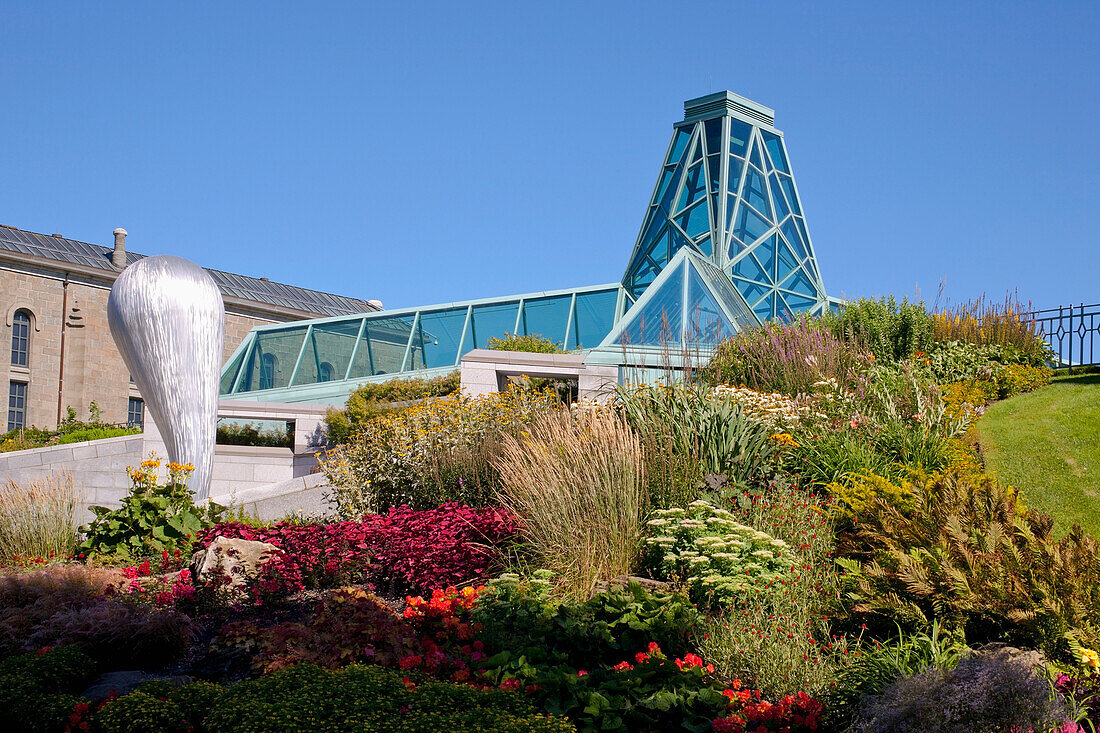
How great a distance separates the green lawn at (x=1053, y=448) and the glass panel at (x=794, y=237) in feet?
51.0

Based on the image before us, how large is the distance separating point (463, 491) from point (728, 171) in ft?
63.2

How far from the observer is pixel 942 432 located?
729 centimetres

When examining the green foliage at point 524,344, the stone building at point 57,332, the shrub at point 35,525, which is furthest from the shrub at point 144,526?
the stone building at point 57,332

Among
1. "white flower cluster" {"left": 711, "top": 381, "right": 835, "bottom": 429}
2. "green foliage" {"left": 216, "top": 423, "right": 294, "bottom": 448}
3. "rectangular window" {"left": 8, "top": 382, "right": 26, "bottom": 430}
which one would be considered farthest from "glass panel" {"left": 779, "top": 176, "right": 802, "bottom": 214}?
"rectangular window" {"left": 8, "top": 382, "right": 26, "bottom": 430}

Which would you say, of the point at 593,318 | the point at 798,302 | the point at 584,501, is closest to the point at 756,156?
the point at 798,302

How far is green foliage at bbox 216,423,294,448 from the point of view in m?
15.7

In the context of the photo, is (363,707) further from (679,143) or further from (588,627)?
(679,143)

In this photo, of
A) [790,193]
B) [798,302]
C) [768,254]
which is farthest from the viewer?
[790,193]

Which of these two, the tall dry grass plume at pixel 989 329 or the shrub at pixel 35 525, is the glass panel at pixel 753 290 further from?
the shrub at pixel 35 525

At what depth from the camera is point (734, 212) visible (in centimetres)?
2420

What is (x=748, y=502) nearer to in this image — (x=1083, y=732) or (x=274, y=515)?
(x=1083, y=732)

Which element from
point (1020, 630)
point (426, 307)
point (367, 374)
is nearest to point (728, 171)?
point (426, 307)

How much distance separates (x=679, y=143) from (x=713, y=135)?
1146mm

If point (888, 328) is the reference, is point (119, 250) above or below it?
above
